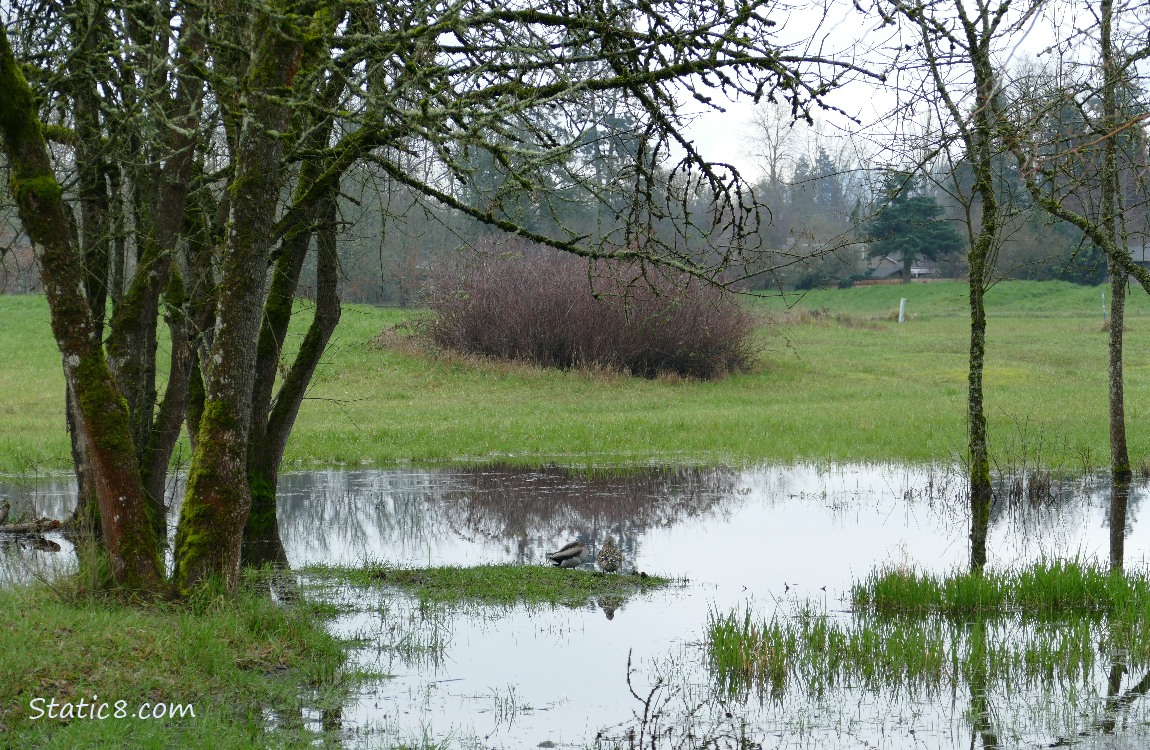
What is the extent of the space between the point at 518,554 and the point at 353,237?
408 cm

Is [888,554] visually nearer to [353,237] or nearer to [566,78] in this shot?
[353,237]

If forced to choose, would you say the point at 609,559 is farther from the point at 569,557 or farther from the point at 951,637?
the point at 951,637

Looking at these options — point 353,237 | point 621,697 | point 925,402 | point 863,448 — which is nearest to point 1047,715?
point 621,697

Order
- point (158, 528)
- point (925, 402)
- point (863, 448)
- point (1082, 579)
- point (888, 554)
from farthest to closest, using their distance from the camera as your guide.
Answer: point (925, 402) → point (863, 448) → point (888, 554) → point (158, 528) → point (1082, 579)

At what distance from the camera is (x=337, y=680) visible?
7.15 metres

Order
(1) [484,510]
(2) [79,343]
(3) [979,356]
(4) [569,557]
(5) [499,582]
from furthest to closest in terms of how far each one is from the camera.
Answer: (1) [484,510], (3) [979,356], (4) [569,557], (5) [499,582], (2) [79,343]

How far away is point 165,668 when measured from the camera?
6.38 m

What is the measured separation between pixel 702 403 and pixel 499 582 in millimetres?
19123

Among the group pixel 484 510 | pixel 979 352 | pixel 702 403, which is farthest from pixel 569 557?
pixel 702 403

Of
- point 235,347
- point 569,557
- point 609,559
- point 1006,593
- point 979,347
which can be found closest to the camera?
point 235,347

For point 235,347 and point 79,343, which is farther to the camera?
point 235,347

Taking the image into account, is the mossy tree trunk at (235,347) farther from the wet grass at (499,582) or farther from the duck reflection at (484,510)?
the duck reflection at (484,510)

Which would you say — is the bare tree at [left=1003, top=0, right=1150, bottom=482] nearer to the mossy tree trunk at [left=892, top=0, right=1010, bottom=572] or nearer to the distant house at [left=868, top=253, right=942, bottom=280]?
the mossy tree trunk at [left=892, top=0, right=1010, bottom=572]

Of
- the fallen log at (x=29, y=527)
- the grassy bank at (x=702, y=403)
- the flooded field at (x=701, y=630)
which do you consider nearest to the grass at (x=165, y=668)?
the flooded field at (x=701, y=630)
